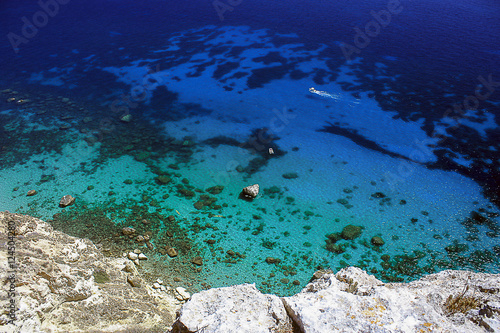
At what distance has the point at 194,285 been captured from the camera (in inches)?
441

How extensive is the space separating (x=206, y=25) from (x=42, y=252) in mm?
35076

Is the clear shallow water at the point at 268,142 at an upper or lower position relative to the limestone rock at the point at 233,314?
lower

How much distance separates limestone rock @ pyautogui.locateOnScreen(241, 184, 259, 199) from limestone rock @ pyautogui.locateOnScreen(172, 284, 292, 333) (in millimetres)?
8931

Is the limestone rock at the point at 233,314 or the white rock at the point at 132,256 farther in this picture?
the white rock at the point at 132,256

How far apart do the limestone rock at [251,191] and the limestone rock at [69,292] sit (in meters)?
6.45

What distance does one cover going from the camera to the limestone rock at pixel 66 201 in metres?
14.9

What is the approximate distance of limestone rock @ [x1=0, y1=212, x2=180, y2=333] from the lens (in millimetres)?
7461

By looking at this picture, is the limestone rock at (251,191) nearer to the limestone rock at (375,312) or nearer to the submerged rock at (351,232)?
the submerged rock at (351,232)

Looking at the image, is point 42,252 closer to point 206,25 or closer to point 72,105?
point 72,105

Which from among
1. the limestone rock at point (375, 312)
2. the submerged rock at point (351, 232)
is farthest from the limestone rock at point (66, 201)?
the limestone rock at point (375, 312)

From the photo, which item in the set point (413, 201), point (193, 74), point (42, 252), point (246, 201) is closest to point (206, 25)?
point (193, 74)

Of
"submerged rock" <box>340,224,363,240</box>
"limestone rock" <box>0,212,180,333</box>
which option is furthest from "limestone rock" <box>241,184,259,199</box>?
"limestone rock" <box>0,212,180,333</box>

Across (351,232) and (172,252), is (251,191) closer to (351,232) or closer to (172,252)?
(172,252)

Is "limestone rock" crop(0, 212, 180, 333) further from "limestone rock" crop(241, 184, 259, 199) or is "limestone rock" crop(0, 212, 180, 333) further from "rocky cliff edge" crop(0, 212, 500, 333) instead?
"limestone rock" crop(241, 184, 259, 199)
